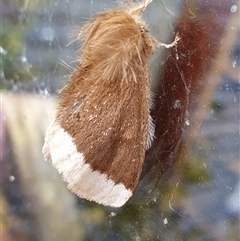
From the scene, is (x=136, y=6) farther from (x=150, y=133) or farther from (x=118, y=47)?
(x=150, y=133)

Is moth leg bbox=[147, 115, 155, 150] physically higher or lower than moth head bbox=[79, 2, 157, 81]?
lower

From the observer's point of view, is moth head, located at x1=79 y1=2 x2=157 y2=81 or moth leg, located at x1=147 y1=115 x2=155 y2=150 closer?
moth head, located at x1=79 y1=2 x2=157 y2=81

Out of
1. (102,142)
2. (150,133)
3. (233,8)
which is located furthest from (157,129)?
(233,8)

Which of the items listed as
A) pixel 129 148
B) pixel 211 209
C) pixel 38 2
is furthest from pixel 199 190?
pixel 38 2

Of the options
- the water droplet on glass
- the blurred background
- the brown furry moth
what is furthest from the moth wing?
the water droplet on glass

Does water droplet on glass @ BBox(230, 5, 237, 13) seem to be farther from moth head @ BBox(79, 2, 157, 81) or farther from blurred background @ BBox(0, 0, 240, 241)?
moth head @ BBox(79, 2, 157, 81)

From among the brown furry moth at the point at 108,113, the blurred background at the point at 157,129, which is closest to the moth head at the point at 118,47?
the brown furry moth at the point at 108,113
